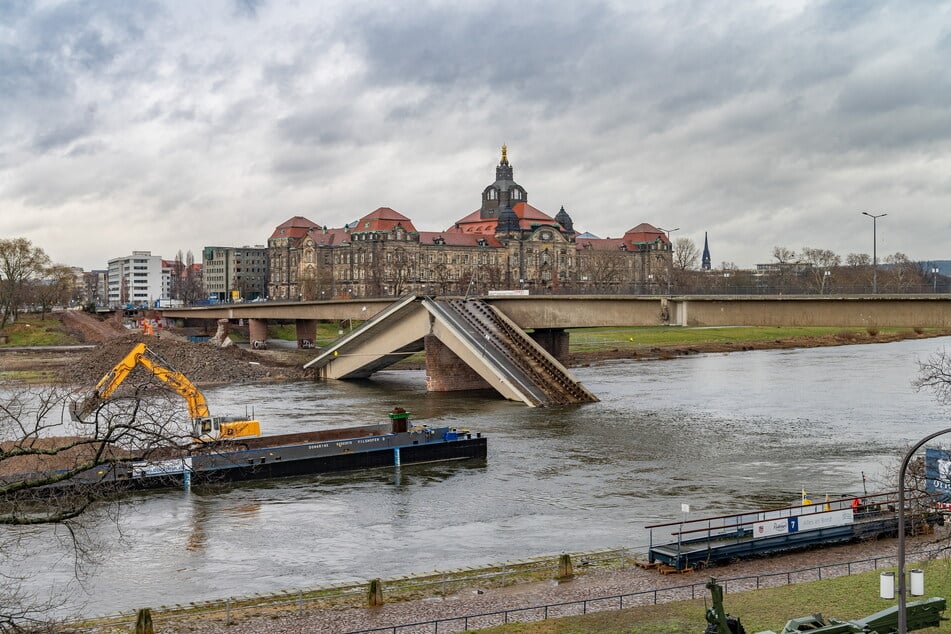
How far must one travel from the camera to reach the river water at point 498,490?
3284 cm

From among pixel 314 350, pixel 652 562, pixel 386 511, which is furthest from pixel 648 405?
pixel 314 350

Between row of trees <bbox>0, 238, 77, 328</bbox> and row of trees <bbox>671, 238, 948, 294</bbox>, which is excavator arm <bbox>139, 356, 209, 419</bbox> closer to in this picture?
row of trees <bbox>671, 238, 948, 294</bbox>

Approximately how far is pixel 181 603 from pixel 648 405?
47500mm

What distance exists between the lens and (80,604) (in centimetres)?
2881

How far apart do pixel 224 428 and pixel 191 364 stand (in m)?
45.1

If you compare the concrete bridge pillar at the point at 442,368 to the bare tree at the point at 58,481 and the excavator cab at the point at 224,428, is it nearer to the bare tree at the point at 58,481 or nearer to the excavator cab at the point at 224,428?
the bare tree at the point at 58,481

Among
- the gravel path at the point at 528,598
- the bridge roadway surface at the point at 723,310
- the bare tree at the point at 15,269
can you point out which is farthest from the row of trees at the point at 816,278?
the bare tree at the point at 15,269

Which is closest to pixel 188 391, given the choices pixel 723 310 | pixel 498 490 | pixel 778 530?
pixel 498 490

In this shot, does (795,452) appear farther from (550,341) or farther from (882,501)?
(550,341)

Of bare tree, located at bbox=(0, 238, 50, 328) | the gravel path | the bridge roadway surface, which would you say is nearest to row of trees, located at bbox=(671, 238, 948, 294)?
the bridge roadway surface

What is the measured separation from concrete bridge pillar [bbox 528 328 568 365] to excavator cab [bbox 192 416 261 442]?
131ft

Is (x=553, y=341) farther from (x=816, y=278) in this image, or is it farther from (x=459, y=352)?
(x=816, y=278)

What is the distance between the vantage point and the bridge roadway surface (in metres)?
58.4

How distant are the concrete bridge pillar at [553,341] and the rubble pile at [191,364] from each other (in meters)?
22.6
